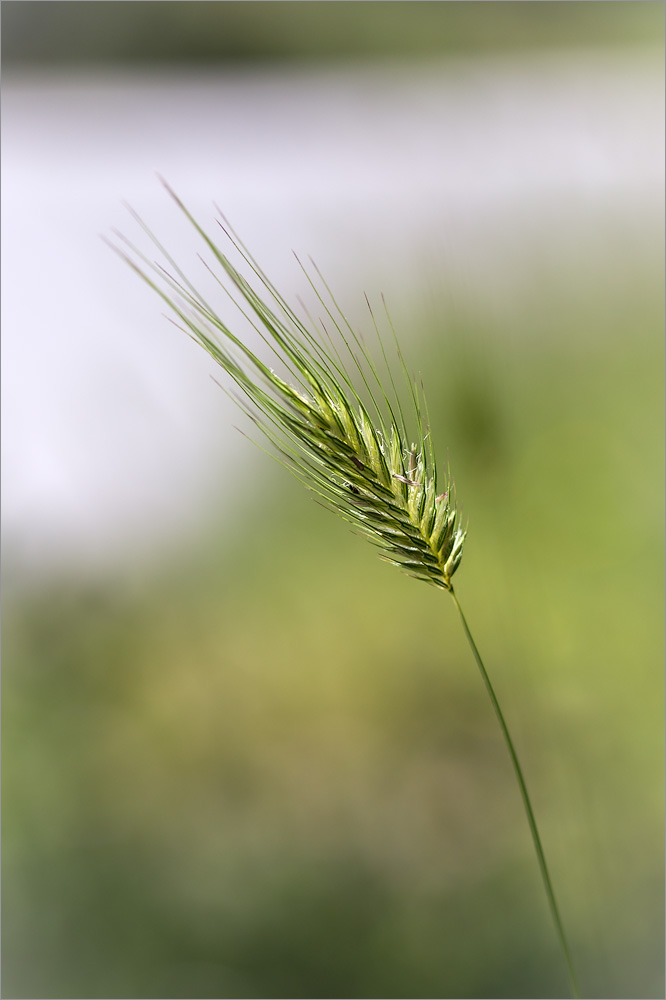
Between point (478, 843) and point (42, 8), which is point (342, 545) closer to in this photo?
point (478, 843)

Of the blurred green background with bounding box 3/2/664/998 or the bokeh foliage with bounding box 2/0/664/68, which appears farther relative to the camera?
the bokeh foliage with bounding box 2/0/664/68

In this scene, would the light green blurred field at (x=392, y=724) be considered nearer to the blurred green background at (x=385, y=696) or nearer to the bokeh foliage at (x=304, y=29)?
the blurred green background at (x=385, y=696)

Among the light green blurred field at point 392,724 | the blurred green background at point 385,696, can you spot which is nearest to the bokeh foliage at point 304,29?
the blurred green background at point 385,696

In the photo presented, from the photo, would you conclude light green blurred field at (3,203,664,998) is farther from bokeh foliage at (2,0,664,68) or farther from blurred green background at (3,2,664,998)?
bokeh foliage at (2,0,664,68)

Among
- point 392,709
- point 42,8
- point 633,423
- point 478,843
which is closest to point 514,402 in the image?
point 633,423

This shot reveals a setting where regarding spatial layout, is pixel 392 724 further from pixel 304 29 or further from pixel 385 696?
pixel 304 29

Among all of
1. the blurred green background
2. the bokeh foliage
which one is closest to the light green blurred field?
the blurred green background

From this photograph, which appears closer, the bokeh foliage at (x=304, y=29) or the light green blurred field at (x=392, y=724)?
the light green blurred field at (x=392, y=724)

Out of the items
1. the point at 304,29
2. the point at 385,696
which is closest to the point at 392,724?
the point at 385,696
